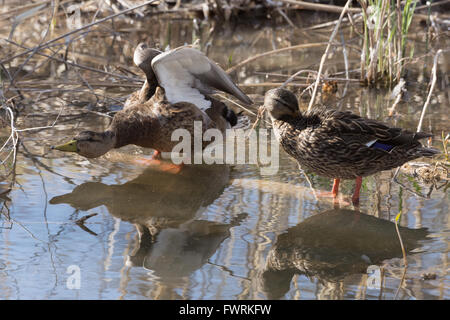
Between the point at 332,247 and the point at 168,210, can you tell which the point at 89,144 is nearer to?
the point at 168,210

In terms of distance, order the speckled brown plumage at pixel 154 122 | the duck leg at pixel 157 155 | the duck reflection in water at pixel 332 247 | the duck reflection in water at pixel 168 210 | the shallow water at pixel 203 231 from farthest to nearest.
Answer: the duck leg at pixel 157 155 → the speckled brown plumage at pixel 154 122 → the duck reflection in water at pixel 168 210 → the duck reflection in water at pixel 332 247 → the shallow water at pixel 203 231

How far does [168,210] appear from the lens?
156 inches

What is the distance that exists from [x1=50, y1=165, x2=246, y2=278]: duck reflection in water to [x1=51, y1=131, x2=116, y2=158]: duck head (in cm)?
26

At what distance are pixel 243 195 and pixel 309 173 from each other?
609 millimetres

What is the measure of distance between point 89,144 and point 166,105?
68 cm

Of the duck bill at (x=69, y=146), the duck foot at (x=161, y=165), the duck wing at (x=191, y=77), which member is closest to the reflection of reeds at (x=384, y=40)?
the duck wing at (x=191, y=77)

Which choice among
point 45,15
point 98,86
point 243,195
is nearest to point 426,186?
point 243,195

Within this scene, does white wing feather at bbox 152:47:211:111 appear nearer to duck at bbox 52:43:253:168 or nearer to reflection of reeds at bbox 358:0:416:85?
duck at bbox 52:43:253:168

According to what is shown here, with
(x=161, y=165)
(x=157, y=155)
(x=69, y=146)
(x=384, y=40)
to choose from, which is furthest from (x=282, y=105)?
(x=384, y=40)

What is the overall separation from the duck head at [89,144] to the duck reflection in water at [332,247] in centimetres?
154

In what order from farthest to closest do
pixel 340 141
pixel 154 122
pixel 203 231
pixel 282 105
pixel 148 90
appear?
pixel 148 90 < pixel 154 122 < pixel 282 105 < pixel 340 141 < pixel 203 231

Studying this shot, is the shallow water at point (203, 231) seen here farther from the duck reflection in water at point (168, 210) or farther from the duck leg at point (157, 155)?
the duck leg at point (157, 155)

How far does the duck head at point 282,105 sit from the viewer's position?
13.4ft
